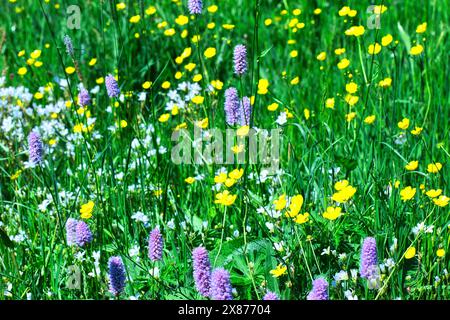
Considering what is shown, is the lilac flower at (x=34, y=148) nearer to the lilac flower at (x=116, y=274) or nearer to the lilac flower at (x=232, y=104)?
the lilac flower at (x=116, y=274)

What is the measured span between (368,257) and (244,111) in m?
0.69

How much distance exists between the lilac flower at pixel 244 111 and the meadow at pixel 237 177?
14 mm

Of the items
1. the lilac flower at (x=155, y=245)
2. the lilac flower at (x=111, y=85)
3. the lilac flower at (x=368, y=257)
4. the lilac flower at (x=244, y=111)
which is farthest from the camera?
the lilac flower at (x=111, y=85)

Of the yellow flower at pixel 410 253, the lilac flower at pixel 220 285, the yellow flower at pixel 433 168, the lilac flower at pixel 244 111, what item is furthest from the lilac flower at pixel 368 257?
the lilac flower at pixel 244 111

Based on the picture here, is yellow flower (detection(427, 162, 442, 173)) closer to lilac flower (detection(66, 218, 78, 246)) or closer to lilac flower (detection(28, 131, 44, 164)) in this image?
lilac flower (detection(66, 218, 78, 246))

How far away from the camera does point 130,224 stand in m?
2.81

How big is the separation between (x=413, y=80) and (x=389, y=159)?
782mm

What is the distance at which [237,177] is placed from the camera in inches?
94.4

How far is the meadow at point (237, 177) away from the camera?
7.81 feet

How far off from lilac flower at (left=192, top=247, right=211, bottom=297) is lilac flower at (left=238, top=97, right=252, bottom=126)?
66cm

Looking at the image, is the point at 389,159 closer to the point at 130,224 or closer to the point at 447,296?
the point at 447,296

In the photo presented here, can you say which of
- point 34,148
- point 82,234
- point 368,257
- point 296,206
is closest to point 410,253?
point 368,257

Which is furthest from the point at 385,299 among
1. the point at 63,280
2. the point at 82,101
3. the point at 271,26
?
the point at 271,26

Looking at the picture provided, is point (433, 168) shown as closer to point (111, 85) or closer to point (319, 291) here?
point (319, 291)
